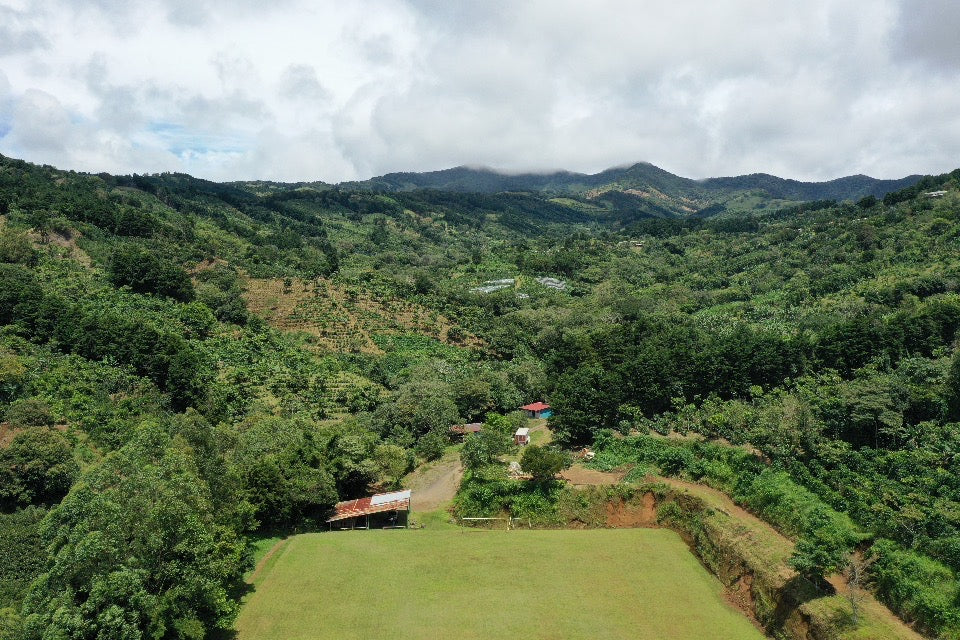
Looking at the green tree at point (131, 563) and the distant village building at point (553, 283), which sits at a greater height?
the distant village building at point (553, 283)

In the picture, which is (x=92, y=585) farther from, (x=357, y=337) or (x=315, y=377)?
(x=357, y=337)

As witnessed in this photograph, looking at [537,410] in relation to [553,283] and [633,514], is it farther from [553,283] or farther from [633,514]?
[553,283]

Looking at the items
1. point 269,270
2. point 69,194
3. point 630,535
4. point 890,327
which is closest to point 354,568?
point 630,535

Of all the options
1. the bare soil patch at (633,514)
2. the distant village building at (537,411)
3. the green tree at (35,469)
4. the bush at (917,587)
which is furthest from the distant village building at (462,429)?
the bush at (917,587)

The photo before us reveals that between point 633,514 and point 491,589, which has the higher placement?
point 491,589

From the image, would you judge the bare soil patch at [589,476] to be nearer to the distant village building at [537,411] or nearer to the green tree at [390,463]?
the green tree at [390,463]

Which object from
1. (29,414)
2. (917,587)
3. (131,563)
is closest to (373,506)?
(131,563)

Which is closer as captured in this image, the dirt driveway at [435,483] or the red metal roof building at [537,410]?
the dirt driveway at [435,483]
